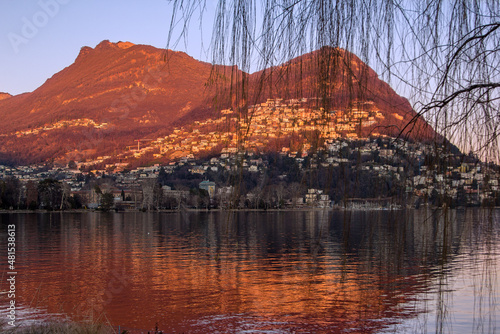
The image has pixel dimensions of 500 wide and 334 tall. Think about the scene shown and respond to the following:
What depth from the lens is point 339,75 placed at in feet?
9.09

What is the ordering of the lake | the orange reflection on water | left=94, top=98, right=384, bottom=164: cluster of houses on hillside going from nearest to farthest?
left=94, top=98, right=384, bottom=164: cluster of houses on hillside < the lake < the orange reflection on water

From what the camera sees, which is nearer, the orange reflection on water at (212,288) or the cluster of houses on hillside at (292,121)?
the cluster of houses on hillside at (292,121)

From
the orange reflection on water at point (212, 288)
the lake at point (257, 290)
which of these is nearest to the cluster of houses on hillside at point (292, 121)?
the lake at point (257, 290)

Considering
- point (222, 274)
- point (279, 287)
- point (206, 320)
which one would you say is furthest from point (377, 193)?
point (222, 274)

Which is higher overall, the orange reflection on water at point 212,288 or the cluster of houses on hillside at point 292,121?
the cluster of houses on hillside at point 292,121

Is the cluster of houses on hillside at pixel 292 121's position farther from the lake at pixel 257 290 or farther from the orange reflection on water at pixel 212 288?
the orange reflection on water at pixel 212 288

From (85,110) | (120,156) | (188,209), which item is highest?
(85,110)

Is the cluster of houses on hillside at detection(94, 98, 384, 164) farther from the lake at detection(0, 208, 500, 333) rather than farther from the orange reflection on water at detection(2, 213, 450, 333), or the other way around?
the orange reflection on water at detection(2, 213, 450, 333)

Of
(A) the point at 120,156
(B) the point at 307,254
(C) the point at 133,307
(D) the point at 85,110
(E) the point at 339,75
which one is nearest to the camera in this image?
(E) the point at 339,75

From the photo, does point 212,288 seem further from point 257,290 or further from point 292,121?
point 292,121

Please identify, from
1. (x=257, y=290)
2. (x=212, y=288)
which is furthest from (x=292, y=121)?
(x=212, y=288)

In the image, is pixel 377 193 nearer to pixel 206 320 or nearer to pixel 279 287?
pixel 206 320

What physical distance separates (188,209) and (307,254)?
72028 millimetres

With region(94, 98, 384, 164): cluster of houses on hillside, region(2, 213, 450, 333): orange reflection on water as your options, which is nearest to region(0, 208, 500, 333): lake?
region(2, 213, 450, 333): orange reflection on water
